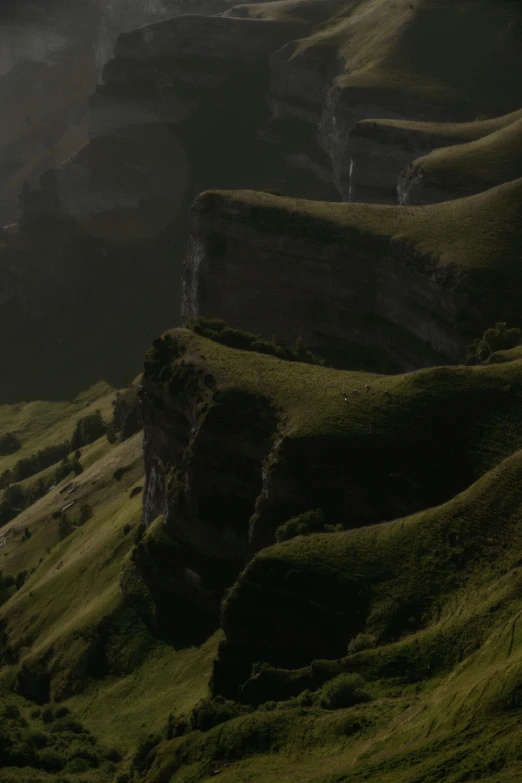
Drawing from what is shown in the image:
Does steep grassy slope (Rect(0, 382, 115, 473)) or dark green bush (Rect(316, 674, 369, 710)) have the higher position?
steep grassy slope (Rect(0, 382, 115, 473))

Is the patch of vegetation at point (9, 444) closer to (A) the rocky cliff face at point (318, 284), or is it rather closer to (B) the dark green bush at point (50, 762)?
(A) the rocky cliff face at point (318, 284)

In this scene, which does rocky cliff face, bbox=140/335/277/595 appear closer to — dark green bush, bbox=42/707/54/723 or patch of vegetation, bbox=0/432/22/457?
dark green bush, bbox=42/707/54/723

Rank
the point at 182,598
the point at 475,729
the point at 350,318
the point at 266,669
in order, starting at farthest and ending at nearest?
1. the point at 350,318
2. the point at 182,598
3. the point at 266,669
4. the point at 475,729

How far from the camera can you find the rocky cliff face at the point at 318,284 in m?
99.9

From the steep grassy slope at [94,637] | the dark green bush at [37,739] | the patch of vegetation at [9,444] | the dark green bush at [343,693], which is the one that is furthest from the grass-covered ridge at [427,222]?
the patch of vegetation at [9,444]

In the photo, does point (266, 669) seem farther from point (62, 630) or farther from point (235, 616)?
point (62, 630)

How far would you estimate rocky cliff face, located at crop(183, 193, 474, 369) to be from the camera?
99.9 metres

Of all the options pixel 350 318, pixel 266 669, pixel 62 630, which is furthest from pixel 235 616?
pixel 350 318

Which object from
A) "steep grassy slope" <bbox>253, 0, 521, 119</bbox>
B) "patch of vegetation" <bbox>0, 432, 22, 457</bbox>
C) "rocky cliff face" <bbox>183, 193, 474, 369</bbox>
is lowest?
"patch of vegetation" <bbox>0, 432, 22, 457</bbox>

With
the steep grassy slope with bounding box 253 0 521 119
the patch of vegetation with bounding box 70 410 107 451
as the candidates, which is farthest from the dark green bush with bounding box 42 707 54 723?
the steep grassy slope with bounding box 253 0 521 119

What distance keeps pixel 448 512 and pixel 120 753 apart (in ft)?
84.2

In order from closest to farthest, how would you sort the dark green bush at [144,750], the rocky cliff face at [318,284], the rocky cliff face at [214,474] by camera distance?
the dark green bush at [144,750]
the rocky cliff face at [214,474]
the rocky cliff face at [318,284]

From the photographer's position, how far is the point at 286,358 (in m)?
90.2

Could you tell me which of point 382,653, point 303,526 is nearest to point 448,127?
point 303,526
